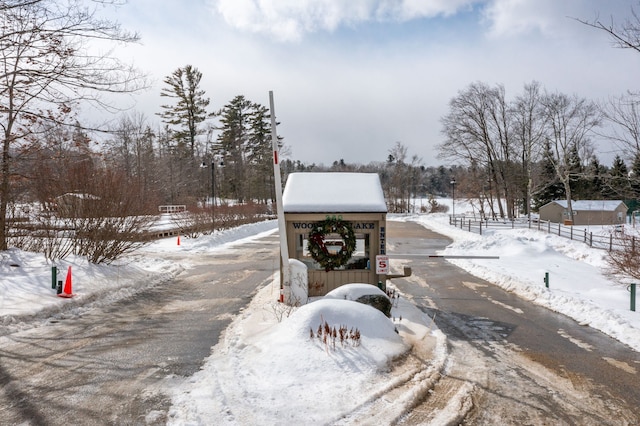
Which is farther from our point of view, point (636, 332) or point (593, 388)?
point (636, 332)

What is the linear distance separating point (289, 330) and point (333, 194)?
487 centimetres

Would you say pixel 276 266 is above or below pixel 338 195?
Result: below

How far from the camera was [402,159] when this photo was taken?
73.9 m

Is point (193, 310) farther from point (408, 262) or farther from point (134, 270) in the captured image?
point (408, 262)

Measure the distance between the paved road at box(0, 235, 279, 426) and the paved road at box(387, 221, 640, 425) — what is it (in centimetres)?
389

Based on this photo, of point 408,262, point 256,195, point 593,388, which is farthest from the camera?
point 256,195

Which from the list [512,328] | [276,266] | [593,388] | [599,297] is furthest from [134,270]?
[599,297]

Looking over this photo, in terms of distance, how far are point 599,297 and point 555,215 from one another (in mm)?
36291

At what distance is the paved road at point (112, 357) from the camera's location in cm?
528

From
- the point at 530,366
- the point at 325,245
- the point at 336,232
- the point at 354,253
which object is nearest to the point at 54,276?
the point at 325,245

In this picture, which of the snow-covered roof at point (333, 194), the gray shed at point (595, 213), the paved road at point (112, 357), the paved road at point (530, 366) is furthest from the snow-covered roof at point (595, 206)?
the paved road at point (112, 357)

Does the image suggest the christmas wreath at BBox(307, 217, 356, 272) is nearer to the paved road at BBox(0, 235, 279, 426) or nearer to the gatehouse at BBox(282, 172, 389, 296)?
the gatehouse at BBox(282, 172, 389, 296)

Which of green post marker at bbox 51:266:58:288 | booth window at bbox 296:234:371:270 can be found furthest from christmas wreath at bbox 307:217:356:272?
green post marker at bbox 51:266:58:288

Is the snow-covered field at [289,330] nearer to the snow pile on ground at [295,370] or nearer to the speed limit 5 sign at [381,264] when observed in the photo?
the snow pile on ground at [295,370]
